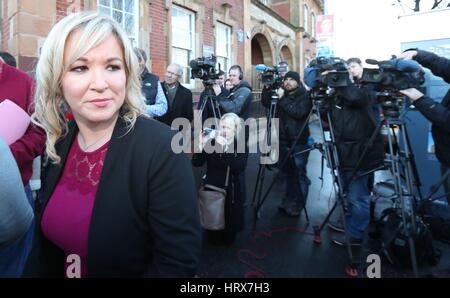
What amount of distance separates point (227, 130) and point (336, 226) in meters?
1.85

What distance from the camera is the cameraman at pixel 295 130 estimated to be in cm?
392

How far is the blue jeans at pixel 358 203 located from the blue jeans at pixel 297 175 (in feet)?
2.47

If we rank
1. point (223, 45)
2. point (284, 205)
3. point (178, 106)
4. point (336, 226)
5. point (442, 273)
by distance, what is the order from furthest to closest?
1. point (223, 45)
2. point (178, 106)
3. point (284, 205)
4. point (336, 226)
5. point (442, 273)

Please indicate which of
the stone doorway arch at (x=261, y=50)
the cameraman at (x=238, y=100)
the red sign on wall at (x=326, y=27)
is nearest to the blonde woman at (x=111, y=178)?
the cameraman at (x=238, y=100)

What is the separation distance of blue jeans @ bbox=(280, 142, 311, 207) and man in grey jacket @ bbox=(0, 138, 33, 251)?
10.8ft

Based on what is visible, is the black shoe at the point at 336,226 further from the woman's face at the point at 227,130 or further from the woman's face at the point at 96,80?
the woman's face at the point at 96,80

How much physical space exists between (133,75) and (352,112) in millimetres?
2566

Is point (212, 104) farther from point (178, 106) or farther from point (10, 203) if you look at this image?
point (10, 203)

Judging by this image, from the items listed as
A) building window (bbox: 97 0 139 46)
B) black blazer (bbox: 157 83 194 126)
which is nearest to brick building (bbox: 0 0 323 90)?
building window (bbox: 97 0 139 46)

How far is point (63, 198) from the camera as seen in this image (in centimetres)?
119

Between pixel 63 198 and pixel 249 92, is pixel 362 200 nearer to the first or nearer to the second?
pixel 249 92

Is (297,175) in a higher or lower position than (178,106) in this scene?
lower

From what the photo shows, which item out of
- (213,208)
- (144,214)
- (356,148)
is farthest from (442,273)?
(144,214)

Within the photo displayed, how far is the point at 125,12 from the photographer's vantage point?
19.8ft
